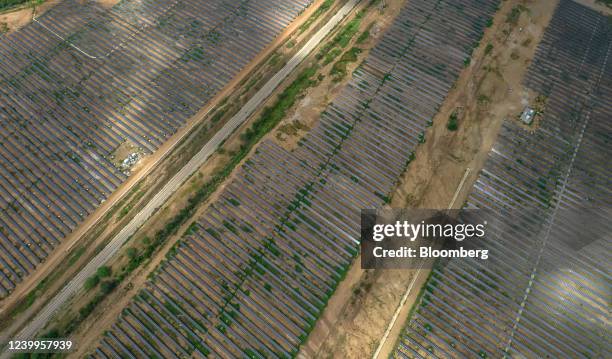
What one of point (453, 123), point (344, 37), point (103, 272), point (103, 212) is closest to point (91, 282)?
point (103, 272)

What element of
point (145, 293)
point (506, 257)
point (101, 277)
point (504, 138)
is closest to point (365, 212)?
point (506, 257)

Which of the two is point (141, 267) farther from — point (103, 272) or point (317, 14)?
point (317, 14)

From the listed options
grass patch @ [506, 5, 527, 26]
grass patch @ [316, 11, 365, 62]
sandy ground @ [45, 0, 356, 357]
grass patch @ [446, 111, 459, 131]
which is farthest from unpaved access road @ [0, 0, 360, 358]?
grass patch @ [506, 5, 527, 26]

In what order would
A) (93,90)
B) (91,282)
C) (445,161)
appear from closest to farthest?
(91,282) < (445,161) < (93,90)

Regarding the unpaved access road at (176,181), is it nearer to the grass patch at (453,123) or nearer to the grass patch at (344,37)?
the grass patch at (344,37)

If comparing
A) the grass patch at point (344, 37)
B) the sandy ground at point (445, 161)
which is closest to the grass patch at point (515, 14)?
the sandy ground at point (445, 161)

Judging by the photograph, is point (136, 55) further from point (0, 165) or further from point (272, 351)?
point (272, 351)

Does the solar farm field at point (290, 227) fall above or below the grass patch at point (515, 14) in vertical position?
below
